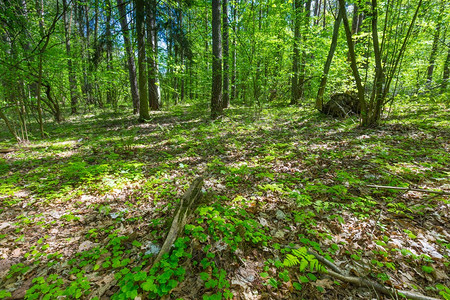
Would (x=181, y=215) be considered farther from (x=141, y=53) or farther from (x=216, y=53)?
(x=216, y=53)

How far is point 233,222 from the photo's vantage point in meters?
2.52

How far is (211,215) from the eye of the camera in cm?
250

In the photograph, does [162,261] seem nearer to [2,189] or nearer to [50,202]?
[50,202]

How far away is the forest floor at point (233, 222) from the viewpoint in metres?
1.82

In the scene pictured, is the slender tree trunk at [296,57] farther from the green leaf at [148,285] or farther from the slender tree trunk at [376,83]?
the green leaf at [148,285]

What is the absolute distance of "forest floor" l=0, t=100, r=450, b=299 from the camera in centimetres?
182

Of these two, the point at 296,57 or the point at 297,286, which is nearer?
the point at 297,286

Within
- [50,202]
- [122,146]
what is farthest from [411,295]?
[122,146]

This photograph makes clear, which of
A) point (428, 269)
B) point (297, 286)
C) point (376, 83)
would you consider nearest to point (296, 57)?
point (376, 83)

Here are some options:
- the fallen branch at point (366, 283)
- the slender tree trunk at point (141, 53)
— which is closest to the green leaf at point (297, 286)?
the fallen branch at point (366, 283)

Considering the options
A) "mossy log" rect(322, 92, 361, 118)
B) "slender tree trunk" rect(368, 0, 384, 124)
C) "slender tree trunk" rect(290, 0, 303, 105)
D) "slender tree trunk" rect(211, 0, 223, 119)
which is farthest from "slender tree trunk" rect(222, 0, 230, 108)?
"slender tree trunk" rect(368, 0, 384, 124)

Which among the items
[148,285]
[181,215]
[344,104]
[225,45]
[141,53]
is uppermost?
[225,45]

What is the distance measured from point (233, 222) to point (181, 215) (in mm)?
671

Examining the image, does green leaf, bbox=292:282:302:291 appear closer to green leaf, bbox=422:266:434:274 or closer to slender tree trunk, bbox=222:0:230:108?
green leaf, bbox=422:266:434:274
